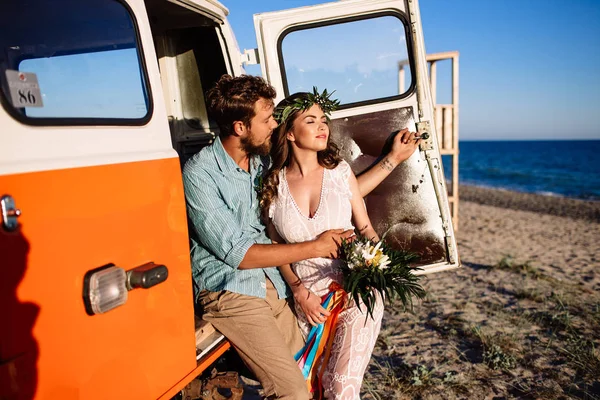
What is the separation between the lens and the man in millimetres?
2732

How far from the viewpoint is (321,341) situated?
3.10 m

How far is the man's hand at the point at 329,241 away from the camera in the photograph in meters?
2.93

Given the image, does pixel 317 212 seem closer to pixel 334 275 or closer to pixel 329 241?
pixel 329 241

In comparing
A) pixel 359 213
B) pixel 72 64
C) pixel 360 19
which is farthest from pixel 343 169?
pixel 72 64

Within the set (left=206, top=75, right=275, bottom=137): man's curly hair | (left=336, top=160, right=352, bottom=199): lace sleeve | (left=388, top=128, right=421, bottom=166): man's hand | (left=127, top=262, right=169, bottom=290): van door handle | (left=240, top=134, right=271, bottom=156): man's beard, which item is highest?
(left=206, top=75, right=275, bottom=137): man's curly hair

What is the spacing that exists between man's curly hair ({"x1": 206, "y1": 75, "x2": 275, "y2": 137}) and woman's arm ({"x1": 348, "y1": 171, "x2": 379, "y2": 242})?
36.5 inches

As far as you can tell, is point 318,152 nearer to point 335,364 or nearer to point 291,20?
point 291,20

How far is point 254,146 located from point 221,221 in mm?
660

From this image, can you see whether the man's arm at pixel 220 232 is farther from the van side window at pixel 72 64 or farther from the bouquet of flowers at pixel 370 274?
the van side window at pixel 72 64

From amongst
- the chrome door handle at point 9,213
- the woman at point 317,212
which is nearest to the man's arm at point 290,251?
the woman at point 317,212

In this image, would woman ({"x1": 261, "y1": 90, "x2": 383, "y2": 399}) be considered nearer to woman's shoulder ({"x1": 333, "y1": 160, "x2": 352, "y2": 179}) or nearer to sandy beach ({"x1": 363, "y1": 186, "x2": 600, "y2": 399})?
woman's shoulder ({"x1": 333, "y1": 160, "x2": 352, "y2": 179})

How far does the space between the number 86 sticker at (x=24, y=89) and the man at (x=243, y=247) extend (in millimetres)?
1134

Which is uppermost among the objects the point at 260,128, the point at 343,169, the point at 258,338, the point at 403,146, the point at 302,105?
the point at 302,105

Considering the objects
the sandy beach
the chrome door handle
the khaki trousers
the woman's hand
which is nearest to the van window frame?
the woman's hand
